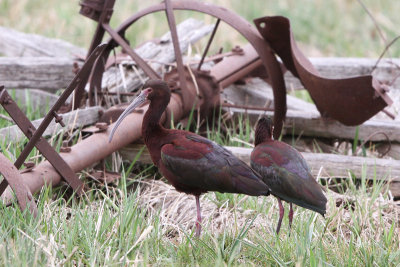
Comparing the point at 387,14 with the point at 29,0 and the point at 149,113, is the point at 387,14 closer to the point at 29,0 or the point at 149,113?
the point at 29,0

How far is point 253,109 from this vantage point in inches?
205

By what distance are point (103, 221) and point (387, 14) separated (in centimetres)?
Answer: 652

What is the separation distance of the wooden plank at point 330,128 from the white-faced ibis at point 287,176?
1502 millimetres

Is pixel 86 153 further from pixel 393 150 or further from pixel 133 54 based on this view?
pixel 393 150

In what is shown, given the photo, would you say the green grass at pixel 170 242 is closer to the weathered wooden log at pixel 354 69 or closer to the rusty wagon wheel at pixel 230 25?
the rusty wagon wheel at pixel 230 25

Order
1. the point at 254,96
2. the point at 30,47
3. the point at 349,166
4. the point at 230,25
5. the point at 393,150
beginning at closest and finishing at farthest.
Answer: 1. the point at 349,166
2. the point at 230,25
3. the point at 393,150
4. the point at 254,96
5. the point at 30,47

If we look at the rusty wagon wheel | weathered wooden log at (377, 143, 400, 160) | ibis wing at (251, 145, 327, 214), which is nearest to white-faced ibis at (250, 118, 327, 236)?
ibis wing at (251, 145, 327, 214)

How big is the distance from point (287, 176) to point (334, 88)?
1.26 metres

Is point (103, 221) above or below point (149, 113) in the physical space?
below

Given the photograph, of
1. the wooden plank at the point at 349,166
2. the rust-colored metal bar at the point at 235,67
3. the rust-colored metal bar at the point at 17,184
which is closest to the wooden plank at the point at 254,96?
the rust-colored metal bar at the point at 235,67

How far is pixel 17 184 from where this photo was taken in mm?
3383

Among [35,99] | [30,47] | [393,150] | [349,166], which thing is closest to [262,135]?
[349,166]

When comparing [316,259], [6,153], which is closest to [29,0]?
[6,153]

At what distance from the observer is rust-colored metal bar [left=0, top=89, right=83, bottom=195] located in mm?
3553
